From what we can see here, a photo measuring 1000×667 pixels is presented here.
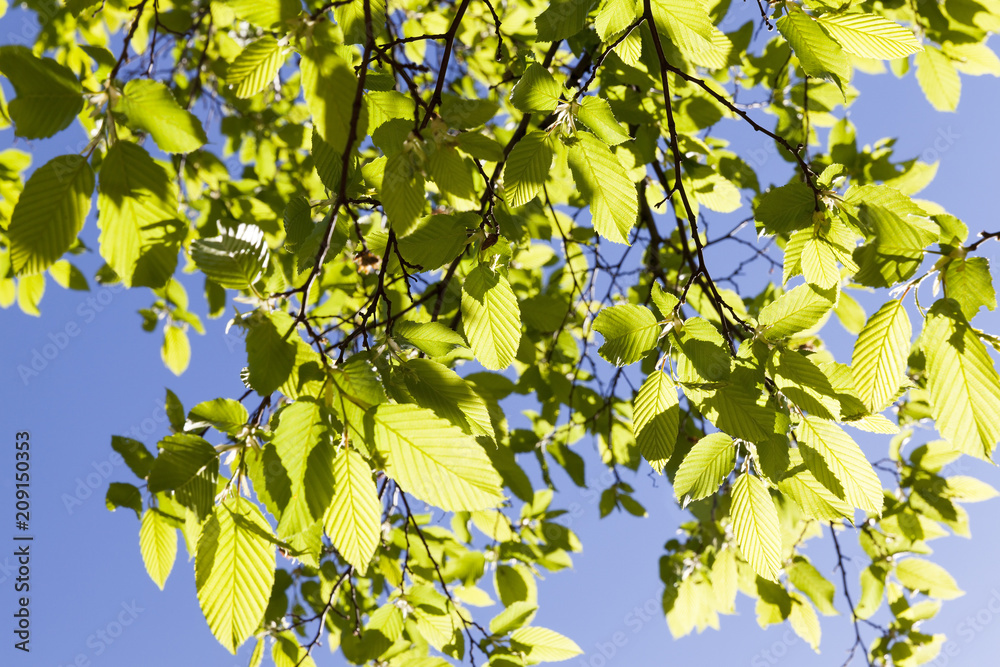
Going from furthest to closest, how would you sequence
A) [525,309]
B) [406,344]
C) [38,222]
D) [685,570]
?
1. [685,570]
2. [525,309]
3. [406,344]
4. [38,222]

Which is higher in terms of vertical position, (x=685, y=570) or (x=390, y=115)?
(x=390, y=115)

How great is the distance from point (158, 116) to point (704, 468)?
0.98 m

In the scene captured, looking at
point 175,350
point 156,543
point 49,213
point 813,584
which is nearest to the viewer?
point 49,213

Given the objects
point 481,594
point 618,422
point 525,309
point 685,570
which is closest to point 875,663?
point 685,570

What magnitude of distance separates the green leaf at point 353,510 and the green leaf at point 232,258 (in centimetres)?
29

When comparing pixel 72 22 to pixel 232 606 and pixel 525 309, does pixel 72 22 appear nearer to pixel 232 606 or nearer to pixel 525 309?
pixel 525 309

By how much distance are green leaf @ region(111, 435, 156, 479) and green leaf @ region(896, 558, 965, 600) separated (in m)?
2.84

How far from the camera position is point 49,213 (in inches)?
27.1

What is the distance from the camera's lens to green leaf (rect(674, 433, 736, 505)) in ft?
3.11

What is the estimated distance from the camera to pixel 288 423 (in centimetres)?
71

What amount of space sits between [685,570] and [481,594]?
0.98 m

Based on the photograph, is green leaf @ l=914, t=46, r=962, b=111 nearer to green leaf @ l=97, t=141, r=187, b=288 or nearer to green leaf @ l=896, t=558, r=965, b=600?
green leaf @ l=896, t=558, r=965, b=600

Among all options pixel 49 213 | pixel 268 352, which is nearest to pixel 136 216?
pixel 49 213

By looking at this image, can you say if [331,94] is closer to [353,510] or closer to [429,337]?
[429,337]
